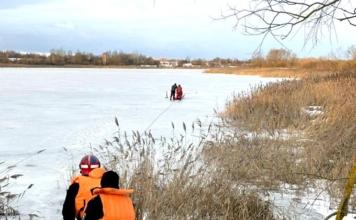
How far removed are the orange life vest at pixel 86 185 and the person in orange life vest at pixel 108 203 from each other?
19 cm

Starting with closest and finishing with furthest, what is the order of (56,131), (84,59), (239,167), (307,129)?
(239,167) → (307,129) → (56,131) → (84,59)

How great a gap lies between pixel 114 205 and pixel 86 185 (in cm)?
37

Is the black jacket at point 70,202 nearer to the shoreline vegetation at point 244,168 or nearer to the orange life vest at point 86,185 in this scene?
the orange life vest at point 86,185

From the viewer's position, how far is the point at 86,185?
348cm

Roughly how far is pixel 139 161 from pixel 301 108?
829 centimetres

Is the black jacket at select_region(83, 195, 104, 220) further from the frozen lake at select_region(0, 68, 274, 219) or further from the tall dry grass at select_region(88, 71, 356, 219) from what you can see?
the frozen lake at select_region(0, 68, 274, 219)

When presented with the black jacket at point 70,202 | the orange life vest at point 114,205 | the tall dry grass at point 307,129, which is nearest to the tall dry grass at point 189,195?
the tall dry grass at point 307,129

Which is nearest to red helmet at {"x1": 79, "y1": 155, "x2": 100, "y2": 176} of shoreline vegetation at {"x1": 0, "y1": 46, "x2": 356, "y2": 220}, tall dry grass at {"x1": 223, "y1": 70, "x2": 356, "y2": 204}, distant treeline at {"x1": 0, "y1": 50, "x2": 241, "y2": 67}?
shoreline vegetation at {"x1": 0, "y1": 46, "x2": 356, "y2": 220}

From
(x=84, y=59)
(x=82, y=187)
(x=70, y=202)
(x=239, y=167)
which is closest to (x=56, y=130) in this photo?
(x=239, y=167)

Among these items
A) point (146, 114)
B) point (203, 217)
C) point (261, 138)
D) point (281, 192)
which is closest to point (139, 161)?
point (203, 217)

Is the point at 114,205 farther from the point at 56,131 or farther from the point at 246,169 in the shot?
the point at 56,131

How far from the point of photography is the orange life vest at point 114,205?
317cm

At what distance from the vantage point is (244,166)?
20.8 ft

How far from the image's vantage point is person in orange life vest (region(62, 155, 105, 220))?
137 inches
